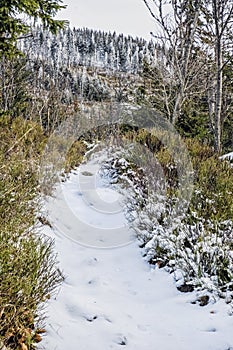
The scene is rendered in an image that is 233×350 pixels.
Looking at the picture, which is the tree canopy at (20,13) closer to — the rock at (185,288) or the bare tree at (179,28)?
the rock at (185,288)

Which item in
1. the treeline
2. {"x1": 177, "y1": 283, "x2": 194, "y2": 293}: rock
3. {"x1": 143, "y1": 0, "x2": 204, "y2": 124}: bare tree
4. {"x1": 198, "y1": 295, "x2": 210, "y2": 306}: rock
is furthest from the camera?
the treeline

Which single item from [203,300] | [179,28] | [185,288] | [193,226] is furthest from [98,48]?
[203,300]

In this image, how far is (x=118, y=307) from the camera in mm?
2998

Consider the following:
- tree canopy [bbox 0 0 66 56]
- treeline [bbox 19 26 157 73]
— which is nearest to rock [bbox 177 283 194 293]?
tree canopy [bbox 0 0 66 56]

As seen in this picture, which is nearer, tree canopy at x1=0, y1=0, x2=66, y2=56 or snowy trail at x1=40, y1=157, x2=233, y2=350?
snowy trail at x1=40, y1=157, x2=233, y2=350

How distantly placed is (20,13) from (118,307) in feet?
11.7

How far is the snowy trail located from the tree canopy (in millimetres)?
Result: 2513

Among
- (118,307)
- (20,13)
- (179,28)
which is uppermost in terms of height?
(179,28)

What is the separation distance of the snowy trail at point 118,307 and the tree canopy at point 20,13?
8.25 ft

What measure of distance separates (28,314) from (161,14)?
9.12m

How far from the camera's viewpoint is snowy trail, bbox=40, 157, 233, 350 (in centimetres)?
245

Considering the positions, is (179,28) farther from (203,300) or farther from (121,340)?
(121,340)

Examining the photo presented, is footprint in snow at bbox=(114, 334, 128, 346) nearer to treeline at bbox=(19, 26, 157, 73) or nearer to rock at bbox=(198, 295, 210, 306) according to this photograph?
rock at bbox=(198, 295, 210, 306)

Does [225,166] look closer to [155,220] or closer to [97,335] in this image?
[155,220]
